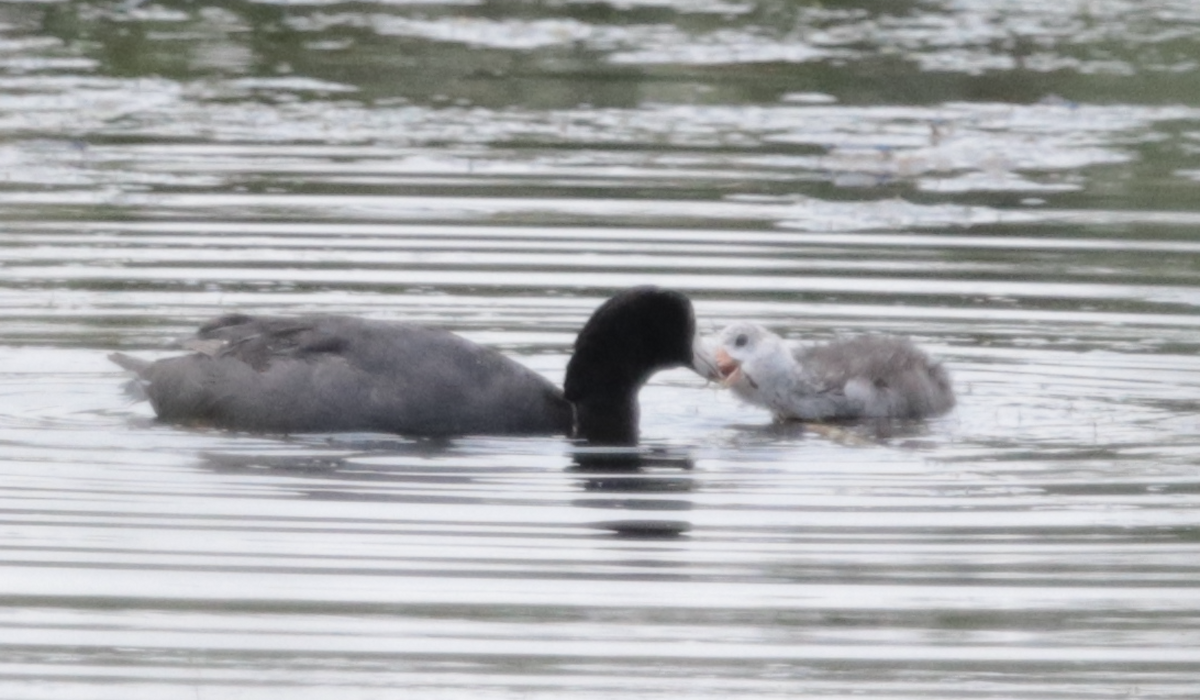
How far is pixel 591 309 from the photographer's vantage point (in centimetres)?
1038

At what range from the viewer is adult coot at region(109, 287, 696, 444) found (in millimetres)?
8539

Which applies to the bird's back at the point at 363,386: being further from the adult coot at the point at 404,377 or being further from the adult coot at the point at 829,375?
the adult coot at the point at 829,375

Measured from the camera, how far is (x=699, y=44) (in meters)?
19.3

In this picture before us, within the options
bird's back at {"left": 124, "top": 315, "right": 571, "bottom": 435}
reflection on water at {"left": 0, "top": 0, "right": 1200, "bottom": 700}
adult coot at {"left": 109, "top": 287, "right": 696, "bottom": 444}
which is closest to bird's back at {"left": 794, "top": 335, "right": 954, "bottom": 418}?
reflection on water at {"left": 0, "top": 0, "right": 1200, "bottom": 700}

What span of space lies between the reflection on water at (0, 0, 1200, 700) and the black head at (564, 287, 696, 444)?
188 mm

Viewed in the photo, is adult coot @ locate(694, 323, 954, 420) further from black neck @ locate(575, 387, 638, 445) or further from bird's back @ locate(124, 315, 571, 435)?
bird's back @ locate(124, 315, 571, 435)

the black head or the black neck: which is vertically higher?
the black head

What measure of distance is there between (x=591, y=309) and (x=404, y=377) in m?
1.96

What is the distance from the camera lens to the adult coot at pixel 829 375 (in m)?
9.16

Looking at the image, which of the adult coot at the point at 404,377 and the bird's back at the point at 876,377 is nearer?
the adult coot at the point at 404,377

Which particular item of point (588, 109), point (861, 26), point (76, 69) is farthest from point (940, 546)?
point (861, 26)

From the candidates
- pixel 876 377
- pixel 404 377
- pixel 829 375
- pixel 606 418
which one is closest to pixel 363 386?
pixel 404 377

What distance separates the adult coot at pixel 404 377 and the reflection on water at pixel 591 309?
0.40ft

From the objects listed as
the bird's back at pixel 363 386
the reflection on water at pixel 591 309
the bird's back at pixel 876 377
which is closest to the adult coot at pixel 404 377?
the bird's back at pixel 363 386
